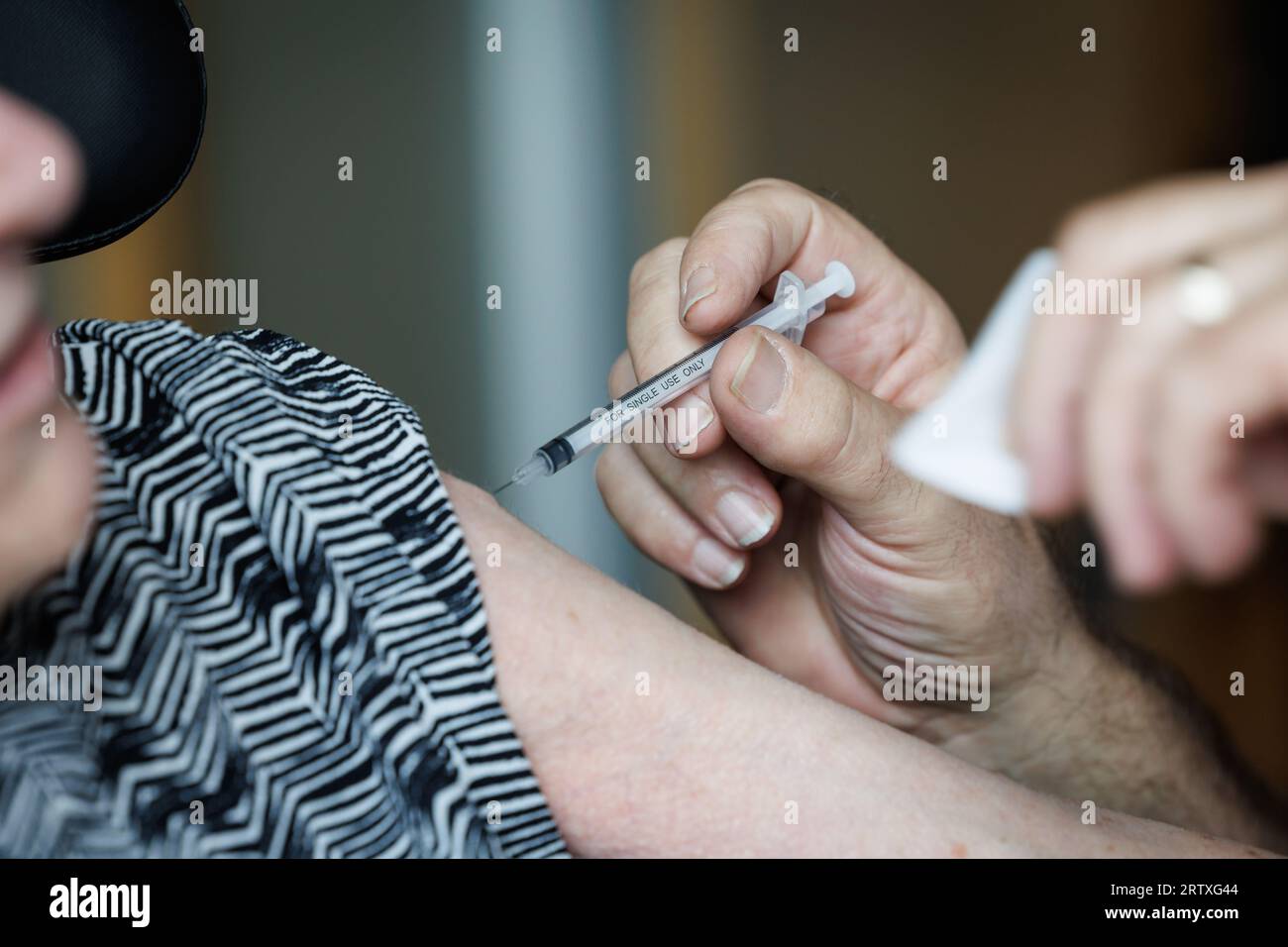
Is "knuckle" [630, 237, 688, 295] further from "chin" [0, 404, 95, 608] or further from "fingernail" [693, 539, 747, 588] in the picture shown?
"chin" [0, 404, 95, 608]

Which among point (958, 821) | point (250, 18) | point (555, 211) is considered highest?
point (250, 18)

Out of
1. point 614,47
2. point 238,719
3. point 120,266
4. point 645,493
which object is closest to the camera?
point 238,719

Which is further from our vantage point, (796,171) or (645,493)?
(796,171)

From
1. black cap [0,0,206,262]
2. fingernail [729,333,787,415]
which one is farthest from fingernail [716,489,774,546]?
black cap [0,0,206,262]

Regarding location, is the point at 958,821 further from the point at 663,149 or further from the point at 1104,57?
the point at 1104,57

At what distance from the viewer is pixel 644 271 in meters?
0.82

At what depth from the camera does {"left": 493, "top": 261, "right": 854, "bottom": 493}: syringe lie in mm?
699

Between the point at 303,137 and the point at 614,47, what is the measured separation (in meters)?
0.37

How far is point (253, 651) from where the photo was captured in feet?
1.54

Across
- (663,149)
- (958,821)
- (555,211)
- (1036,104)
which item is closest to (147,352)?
(958,821)

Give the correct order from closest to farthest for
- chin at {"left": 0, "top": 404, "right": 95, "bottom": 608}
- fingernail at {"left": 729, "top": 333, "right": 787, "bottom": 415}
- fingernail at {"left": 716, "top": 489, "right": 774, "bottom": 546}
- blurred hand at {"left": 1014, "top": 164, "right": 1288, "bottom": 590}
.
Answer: blurred hand at {"left": 1014, "top": 164, "right": 1288, "bottom": 590}
chin at {"left": 0, "top": 404, "right": 95, "bottom": 608}
fingernail at {"left": 729, "top": 333, "right": 787, "bottom": 415}
fingernail at {"left": 716, "top": 489, "right": 774, "bottom": 546}

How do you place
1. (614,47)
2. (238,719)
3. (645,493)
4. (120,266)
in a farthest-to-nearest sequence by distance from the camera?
(614,47), (645,493), (120,266), (238,719)

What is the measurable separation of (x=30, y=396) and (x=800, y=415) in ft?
1.37

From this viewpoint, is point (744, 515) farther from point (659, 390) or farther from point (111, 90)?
point (111, 90)
